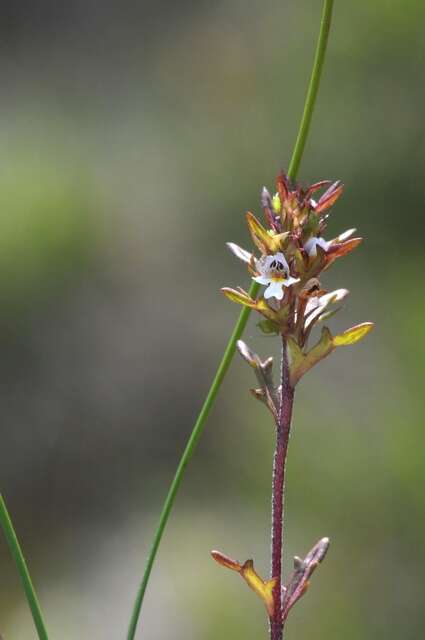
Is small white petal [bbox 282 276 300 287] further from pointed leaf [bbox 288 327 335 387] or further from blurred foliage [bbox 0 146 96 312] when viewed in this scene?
blurred foliage [bbox 0 146 96 312]

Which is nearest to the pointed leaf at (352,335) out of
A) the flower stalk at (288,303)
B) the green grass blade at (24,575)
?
the flower stalk at (288,303)

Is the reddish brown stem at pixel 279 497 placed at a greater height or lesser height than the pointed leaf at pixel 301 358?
lesser

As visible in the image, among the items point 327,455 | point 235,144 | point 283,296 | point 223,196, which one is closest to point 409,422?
point 327,455

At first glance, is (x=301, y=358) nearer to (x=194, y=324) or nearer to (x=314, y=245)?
(x=314, y=245)

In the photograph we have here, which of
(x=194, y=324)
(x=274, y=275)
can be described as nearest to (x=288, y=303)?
(x=274, y=275)

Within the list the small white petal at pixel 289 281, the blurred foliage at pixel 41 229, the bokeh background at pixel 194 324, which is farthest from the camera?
the blurred foliage at pixel 41 229

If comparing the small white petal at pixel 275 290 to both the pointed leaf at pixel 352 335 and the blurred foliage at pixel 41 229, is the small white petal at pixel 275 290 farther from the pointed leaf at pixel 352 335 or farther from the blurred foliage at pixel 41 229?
the blurred foliage at pixel 41 229

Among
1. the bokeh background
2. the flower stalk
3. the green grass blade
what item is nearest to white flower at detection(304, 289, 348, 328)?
the flower stalk
